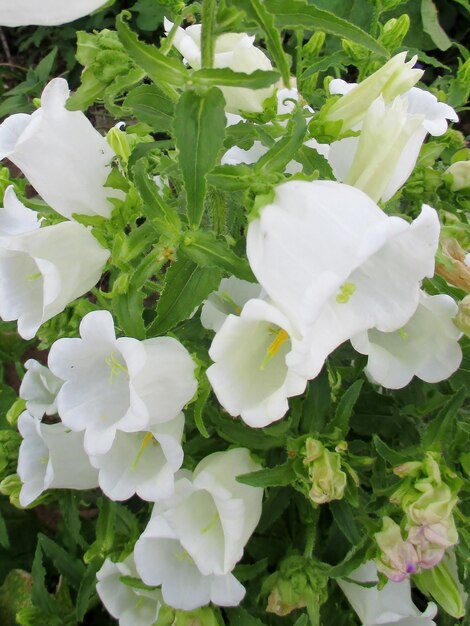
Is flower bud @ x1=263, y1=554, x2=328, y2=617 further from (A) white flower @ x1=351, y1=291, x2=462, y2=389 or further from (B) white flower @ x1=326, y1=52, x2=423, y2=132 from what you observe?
(B) white flower @ x1=326, y1=52, x2=423, y2=132

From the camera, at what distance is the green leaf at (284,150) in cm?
122

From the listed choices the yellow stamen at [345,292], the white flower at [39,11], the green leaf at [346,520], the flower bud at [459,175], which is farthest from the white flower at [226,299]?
the white flower at [39,11]

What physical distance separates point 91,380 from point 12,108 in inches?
97.6

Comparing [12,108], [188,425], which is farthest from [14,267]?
[12,108]

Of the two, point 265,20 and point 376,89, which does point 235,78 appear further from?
point 376,89

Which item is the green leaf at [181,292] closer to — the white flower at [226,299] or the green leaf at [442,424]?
the white flower at [226,299]

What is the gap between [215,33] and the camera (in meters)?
1.13

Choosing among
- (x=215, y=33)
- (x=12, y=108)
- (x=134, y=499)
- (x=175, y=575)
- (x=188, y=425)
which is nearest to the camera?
(x=215, y=33)

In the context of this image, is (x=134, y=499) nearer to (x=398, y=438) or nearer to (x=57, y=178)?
(x=398, y=438)

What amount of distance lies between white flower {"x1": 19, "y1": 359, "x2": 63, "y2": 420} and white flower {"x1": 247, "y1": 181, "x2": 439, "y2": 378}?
2.78 ft

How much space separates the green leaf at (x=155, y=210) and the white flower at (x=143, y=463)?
1.25ft

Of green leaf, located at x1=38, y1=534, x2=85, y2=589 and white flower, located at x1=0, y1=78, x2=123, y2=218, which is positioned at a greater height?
white flower, located at x1=0, y1=78, x2=123, y2=218

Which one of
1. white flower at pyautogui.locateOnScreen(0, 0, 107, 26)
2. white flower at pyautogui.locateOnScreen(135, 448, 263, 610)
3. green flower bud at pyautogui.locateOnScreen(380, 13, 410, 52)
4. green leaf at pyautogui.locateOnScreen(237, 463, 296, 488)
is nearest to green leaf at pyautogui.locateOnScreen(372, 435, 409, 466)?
green leaf at pyautogui.locateOnScreen(237, 463, 296, 488)

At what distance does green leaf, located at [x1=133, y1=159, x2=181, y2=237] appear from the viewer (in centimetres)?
131
